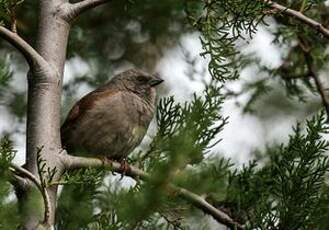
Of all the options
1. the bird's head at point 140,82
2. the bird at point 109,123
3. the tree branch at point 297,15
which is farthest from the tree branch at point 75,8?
the bird's head at point 140,82

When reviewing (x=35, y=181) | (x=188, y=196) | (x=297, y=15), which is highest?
(x=297, y=15)

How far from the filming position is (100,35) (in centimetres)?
816

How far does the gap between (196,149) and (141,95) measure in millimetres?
3998

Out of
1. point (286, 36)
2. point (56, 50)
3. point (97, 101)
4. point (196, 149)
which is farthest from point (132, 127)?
A: point (196, 149)

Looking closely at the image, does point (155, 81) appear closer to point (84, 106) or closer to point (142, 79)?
point (142, 79)

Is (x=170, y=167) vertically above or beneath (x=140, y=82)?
beneath

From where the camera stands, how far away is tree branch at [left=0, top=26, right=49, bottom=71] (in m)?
3.70

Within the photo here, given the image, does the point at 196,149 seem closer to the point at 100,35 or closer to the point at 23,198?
the point at 23,198

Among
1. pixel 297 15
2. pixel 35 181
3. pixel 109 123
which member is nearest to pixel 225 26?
pixel 297 15

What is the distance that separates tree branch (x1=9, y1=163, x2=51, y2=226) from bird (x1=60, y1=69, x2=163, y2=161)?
2.48 metres

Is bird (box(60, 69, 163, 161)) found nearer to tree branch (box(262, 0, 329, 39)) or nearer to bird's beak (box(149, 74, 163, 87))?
bird's beak (box(149, 74, 163, 87))

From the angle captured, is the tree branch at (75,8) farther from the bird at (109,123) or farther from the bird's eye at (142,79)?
the bird's eye at (142,79)

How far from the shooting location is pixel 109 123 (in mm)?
6082

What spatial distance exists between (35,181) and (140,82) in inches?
140
